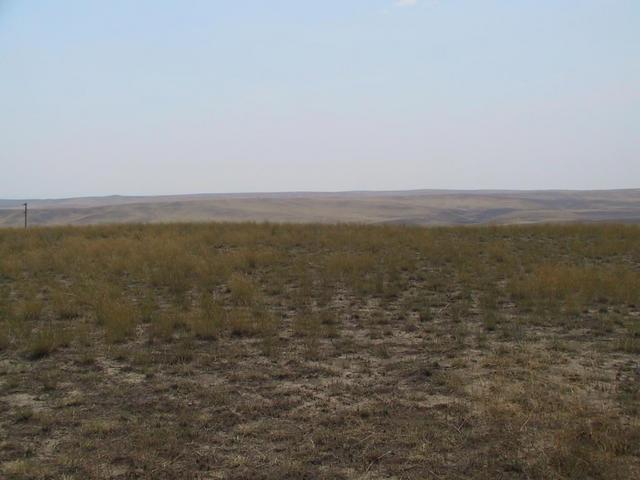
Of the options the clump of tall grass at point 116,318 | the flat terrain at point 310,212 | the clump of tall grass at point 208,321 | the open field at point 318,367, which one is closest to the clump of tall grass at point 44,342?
the open field at point 318,367

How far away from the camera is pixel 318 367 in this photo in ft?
21.8

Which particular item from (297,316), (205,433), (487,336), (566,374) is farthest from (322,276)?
(205,433)

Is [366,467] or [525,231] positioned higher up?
[525,231]

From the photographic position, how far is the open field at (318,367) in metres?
4.47

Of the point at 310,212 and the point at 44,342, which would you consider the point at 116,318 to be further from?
the point at 310,212

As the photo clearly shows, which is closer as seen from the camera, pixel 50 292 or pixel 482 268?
pixel 50 292

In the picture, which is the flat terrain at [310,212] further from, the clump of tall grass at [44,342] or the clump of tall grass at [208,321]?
the clump of tall grass at [44,342]

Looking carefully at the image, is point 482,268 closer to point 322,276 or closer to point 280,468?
point 322,276

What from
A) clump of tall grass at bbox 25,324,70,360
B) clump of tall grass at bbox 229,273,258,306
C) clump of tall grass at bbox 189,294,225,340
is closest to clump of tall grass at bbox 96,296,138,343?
clump of tall grass at bbox 25,324,70,360

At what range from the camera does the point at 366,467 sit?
4.31 metres

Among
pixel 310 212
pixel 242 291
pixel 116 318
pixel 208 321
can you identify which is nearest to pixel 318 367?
pixel 208 321

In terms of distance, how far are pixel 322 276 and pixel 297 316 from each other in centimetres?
327

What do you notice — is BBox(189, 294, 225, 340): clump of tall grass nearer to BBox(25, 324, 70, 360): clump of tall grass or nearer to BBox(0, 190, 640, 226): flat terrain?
BBox(25, 324, 70, 360): clump of tall grass

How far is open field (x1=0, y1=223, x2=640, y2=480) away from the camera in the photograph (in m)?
4.47
